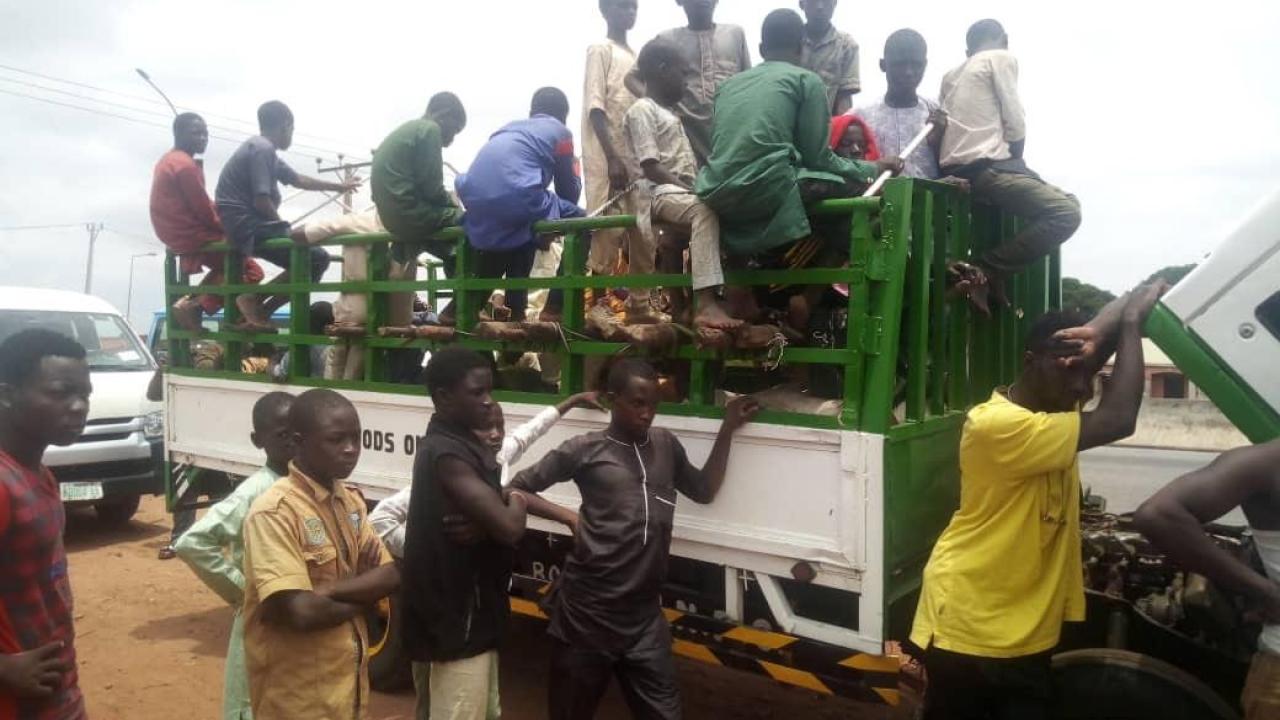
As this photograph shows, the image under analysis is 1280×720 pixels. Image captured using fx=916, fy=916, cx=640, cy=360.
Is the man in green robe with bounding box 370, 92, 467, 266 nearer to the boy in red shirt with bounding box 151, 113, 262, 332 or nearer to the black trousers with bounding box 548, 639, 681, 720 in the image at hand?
the boy in red shirt with bounding box 151, 113, 262, 332

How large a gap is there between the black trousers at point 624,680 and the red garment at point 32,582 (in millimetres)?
1316

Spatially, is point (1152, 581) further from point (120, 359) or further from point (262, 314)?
point (120, 359)

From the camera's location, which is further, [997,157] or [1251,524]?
[997,157]

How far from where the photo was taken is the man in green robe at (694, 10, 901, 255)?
9.78 ft

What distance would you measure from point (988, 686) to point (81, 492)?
751cm

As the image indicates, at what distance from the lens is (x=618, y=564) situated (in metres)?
2.84

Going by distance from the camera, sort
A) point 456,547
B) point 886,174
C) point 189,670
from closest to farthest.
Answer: point 456,547 < point 886,174 < point 189,670

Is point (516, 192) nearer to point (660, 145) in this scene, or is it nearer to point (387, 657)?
point (660, 145)

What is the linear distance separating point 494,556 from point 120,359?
24.7ft

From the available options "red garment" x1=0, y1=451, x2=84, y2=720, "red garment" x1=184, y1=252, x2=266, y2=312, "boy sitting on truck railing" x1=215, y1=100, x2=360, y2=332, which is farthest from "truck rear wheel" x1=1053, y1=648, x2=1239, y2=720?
"red garment" x1=184, y1=252, x2=266, y2=312

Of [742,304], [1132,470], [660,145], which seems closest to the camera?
[742,304]

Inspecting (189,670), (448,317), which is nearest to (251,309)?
(448,317)

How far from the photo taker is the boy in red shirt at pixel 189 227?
564 cm

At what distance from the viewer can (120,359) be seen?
8672 mm
